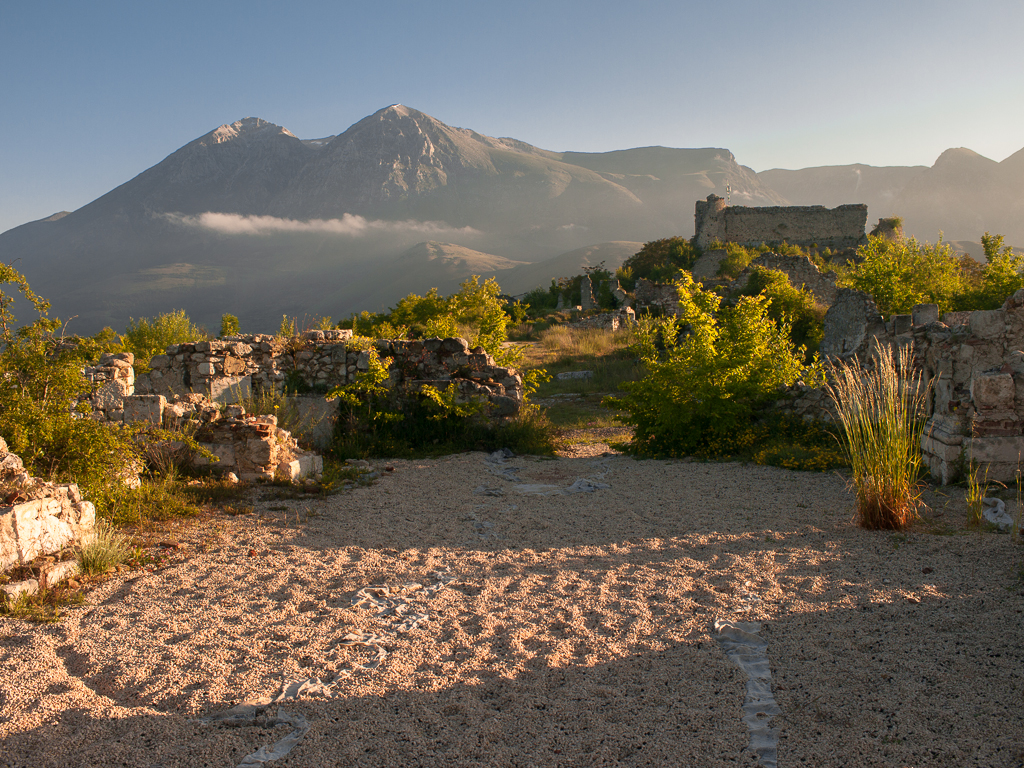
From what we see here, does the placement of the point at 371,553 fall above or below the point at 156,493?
below

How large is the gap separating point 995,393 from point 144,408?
32.6ft

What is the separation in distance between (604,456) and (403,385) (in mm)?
3681

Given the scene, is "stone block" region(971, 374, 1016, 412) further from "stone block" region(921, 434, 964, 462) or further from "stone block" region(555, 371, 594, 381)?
"stone block" region(555, 371, 594, 381)

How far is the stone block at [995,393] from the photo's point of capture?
638 cm

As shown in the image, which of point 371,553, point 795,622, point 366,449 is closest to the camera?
point 795,622

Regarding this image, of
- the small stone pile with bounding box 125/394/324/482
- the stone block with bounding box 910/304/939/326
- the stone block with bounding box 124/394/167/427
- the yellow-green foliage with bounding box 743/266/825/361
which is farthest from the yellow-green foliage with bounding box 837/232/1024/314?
the stone block with bounding box 124/394/167/427

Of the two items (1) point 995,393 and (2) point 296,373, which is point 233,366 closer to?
(2) point 296,373

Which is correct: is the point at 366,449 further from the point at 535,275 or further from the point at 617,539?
the point at 535,275

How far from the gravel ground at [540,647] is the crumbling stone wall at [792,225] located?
44.1 metres

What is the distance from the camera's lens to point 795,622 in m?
3.74

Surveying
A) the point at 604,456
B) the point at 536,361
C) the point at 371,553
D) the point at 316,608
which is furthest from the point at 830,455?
the point at 536,361

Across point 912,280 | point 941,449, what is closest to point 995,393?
point 941,449

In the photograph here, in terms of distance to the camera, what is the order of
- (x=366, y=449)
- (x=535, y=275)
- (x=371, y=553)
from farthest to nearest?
1. (x=535, y=275)
2. (x=366, y=449)
3. (x=371, y=553)

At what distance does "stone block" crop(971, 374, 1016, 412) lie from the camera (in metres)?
6.38
